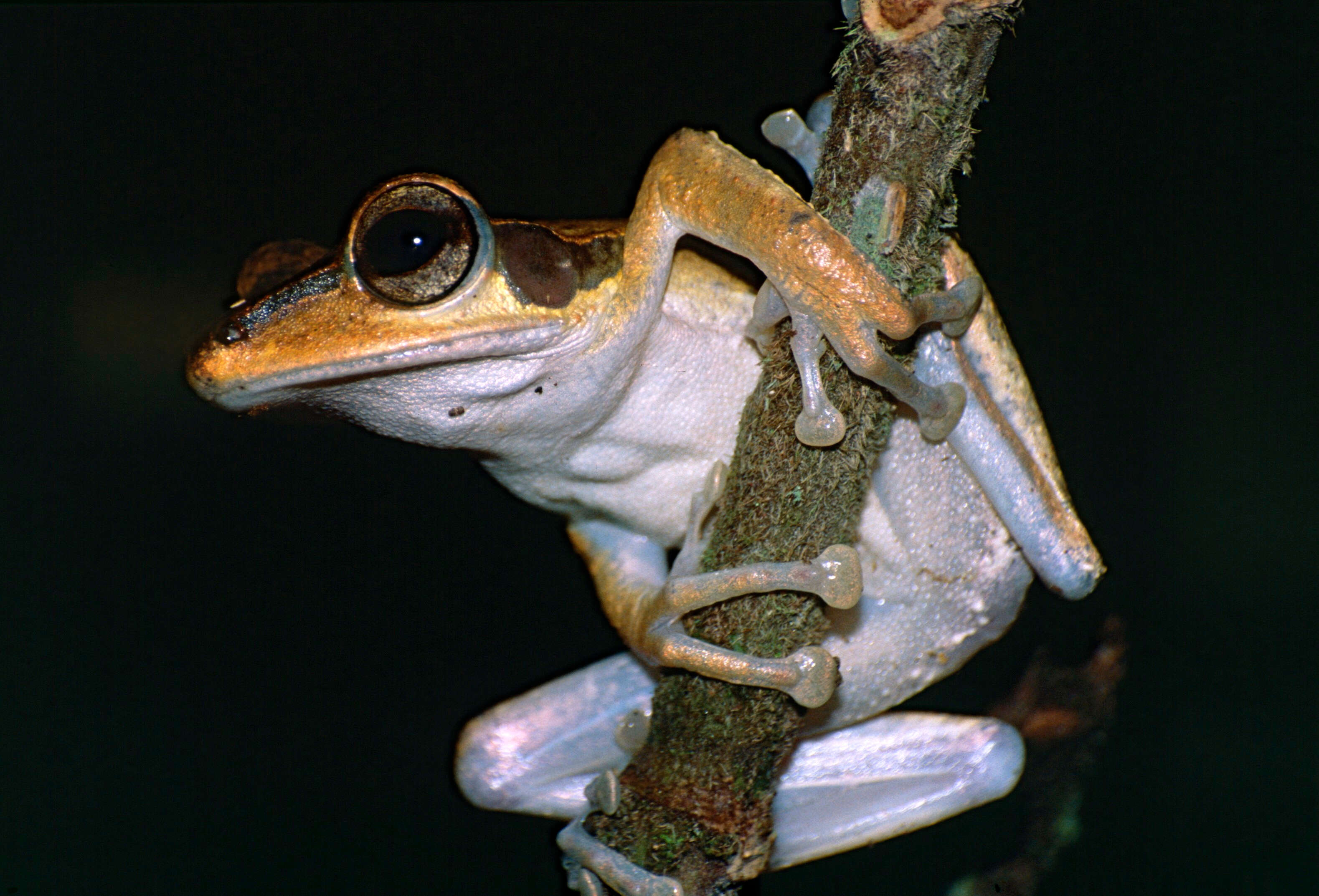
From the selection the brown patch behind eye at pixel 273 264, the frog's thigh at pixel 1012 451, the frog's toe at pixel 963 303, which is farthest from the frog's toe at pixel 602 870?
the brown patch behind eye at pixel 273 264

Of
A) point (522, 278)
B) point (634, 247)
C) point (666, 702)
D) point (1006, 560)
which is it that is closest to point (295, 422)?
point (522, 278)

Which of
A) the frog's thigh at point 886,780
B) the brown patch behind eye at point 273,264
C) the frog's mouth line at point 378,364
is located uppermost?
the brown patch behind eye at point 273,264

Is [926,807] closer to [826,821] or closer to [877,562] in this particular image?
[826,821]

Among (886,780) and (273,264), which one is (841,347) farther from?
(886,780)

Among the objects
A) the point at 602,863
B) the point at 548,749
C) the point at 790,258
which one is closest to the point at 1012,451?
the point at 790,258

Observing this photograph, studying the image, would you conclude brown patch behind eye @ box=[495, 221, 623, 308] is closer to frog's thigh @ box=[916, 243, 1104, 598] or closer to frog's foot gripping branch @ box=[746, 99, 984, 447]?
frog's foot gripping branch @ box=[746, 99, 984, 447]

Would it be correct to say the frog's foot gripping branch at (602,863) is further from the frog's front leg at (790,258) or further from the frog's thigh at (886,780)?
the frog's front leg at (790,258)

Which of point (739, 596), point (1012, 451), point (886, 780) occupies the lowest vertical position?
point (886, 780)

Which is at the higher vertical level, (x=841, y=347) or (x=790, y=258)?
(x=790, y=258)
